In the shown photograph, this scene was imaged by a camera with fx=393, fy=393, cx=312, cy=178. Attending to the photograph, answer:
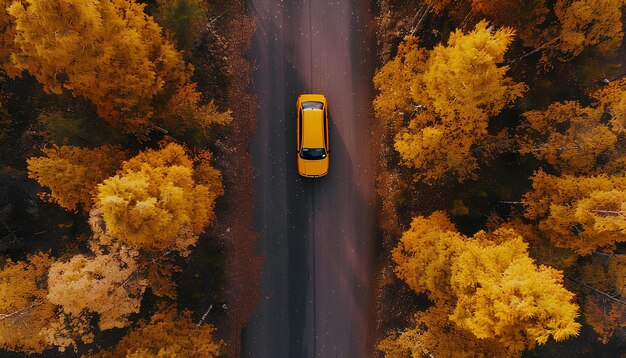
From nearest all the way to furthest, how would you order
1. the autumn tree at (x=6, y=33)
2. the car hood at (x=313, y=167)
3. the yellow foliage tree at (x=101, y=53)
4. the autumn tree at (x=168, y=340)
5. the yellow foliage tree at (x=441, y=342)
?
the yellow foliage tree at (x=101, y=53), the autumn tree at (x=6, y=33), the autumn tree at (x=168, y=340), the yellow foliage tree at (x=441, y=342), the car hood at (x=313, y=167)

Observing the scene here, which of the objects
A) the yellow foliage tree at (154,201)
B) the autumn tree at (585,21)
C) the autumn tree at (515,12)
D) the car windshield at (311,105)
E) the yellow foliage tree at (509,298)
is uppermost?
the autumn tree at (515,12)

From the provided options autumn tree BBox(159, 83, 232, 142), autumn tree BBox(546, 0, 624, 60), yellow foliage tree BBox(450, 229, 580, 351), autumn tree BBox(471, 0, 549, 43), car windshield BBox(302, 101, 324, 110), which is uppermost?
autumn tree BBox(471, 0, 549, 43)

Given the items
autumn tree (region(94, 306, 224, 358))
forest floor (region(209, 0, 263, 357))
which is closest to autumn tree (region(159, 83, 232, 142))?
forest floor (region(209, 0, 263, 357))

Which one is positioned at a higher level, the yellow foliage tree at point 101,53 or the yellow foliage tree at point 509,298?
the yellow foliage tree at point 101,53

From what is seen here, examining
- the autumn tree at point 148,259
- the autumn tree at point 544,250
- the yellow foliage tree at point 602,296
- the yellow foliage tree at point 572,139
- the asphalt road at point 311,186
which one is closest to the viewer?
the autumn tree at point 148,259

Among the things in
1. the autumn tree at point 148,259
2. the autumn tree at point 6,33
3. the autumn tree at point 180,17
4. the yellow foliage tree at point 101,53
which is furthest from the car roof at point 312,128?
the autumn tree at point 6,33

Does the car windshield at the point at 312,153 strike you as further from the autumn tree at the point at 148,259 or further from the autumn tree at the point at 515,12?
the autumn tree at the point at 515,12

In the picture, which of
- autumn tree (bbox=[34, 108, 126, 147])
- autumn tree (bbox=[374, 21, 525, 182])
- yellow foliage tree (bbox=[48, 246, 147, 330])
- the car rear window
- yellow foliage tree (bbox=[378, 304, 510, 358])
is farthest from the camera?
the car rear window

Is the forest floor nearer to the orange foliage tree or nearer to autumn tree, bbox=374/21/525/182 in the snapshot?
the orange foliage tree
